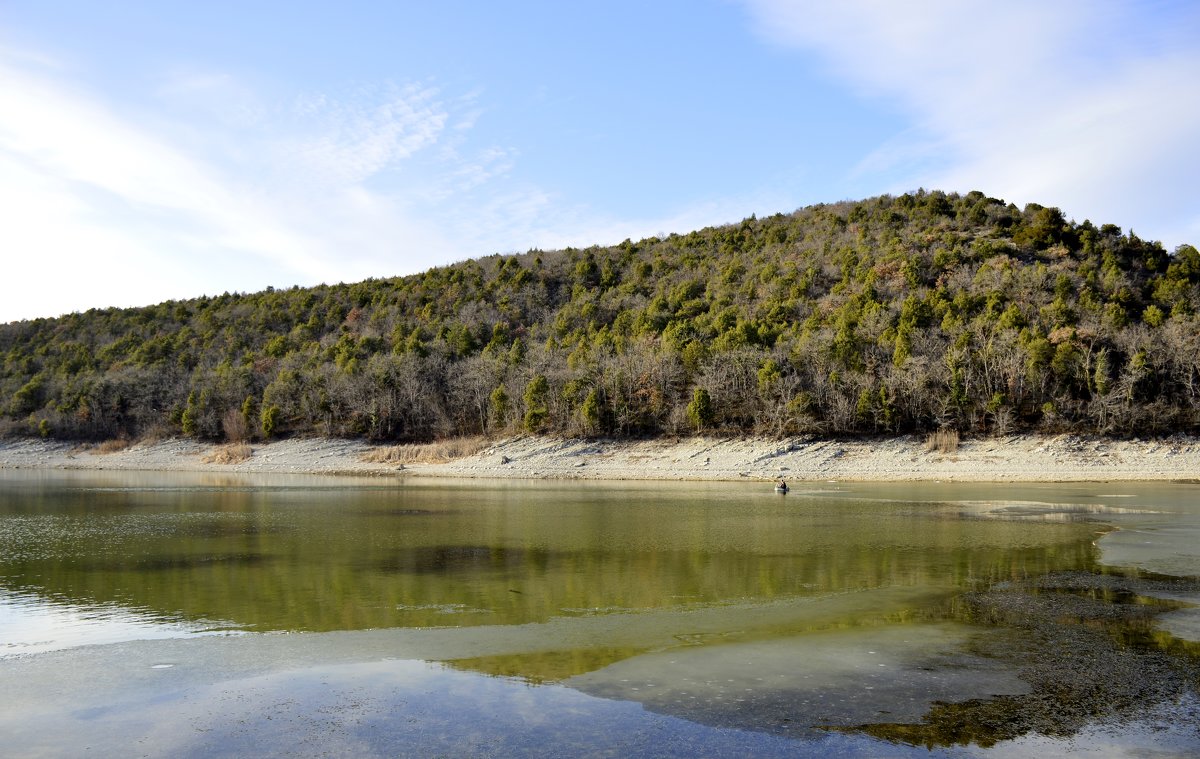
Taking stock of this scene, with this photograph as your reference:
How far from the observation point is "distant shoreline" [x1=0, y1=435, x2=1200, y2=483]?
158 feet

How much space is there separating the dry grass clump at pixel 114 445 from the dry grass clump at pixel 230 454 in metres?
12.2

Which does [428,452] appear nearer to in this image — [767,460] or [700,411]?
[700,411]

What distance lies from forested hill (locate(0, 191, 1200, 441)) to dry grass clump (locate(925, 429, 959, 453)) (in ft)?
5.07

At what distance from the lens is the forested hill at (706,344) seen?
5600 cm

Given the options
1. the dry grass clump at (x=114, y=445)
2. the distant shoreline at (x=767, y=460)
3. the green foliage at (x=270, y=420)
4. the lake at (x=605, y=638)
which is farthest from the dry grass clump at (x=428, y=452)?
the lake at (x=605, y=638)

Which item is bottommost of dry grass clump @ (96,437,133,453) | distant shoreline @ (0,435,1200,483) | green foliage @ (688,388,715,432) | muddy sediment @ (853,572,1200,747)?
muddy sediment @ (853,572,1200,747)

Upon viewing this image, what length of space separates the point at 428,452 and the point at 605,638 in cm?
5543

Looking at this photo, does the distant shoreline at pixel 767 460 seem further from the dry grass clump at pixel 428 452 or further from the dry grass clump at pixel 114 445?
the dry grass clump at pixel 114 445

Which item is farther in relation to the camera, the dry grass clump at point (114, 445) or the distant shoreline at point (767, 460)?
the dry grass clump at point (114, 445)

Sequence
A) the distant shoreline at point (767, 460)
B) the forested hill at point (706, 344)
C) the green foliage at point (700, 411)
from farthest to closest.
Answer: the green foliage at point (700, 411), the forested hill at point (706, 344), the distant shoreline at point (767, 460)

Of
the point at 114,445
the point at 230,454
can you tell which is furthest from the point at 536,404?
the point at 114,445

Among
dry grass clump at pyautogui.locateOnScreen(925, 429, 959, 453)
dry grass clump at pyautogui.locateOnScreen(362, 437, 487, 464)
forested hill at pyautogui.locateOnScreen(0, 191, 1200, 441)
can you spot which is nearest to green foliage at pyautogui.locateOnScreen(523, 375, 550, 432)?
forested hill at pyautogui.locateOnScreen(0, 191, 1200, 441)

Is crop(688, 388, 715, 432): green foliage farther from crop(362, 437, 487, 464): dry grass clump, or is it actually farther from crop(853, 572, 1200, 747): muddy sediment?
crop(853, 572, 1200, 747): muddy sediment

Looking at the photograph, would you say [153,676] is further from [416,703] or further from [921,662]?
[921,662]
